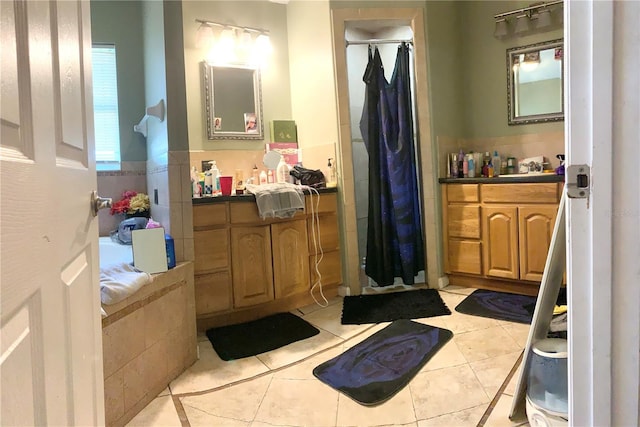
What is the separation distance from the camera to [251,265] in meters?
2.63

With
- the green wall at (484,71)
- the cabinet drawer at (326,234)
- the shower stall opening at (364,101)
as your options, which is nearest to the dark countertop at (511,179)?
the shower stall opening at (364,101)

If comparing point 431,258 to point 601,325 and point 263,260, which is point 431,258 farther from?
point 601,325

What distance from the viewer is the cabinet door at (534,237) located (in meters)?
2.77

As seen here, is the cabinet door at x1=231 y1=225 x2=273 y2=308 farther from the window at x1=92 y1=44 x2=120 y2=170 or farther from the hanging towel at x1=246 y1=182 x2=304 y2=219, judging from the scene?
the window at x1=92 y1=44 x2=120 y2=170

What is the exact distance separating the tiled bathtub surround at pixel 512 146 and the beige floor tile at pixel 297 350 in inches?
67.1

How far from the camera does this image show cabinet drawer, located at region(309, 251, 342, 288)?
9.80ft

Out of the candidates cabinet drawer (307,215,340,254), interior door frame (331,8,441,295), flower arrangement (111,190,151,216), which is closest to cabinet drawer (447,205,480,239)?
interior door frame (331,8,441,295)

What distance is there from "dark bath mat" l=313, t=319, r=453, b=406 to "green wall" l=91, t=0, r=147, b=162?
228 centimetres

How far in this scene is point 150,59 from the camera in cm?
267

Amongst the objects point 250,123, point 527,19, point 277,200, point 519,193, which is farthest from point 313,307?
point 527,19

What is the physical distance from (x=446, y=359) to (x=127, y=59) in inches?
125

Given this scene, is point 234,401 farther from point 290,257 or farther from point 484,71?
point 484,71

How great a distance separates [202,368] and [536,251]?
2.36 metres

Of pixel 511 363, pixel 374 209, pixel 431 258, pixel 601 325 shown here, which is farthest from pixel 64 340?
pixel 431 258
